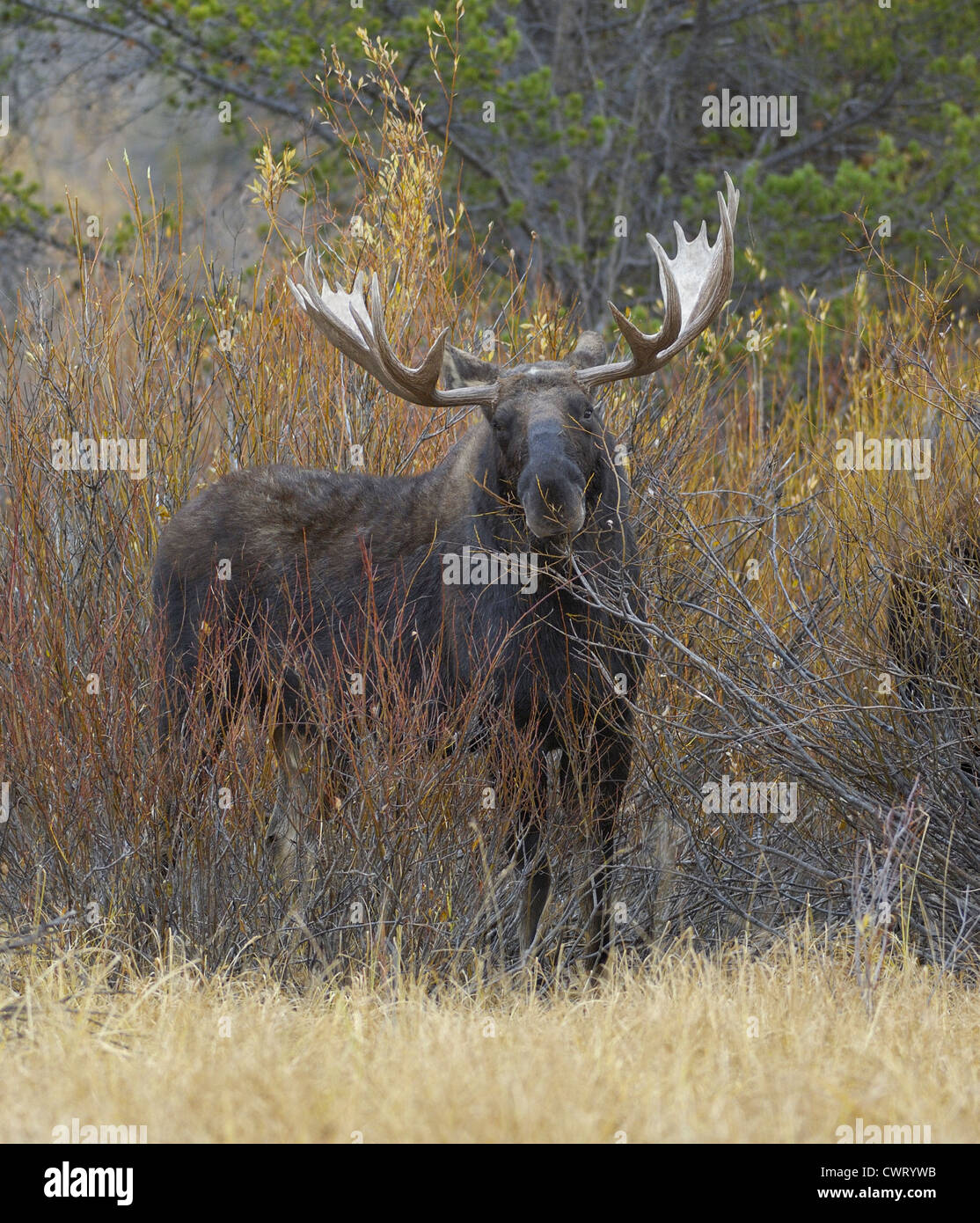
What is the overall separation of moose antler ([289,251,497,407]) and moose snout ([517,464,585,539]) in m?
0.55

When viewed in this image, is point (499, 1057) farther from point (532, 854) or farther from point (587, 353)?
point (587, 353)

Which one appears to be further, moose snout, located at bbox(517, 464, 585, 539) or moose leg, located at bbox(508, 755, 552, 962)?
moose leg, located at bbox(508, 755, 552, 962)

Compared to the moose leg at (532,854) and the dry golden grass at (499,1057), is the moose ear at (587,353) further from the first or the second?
the dry golden grass at (499,1057)

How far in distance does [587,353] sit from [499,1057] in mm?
2714

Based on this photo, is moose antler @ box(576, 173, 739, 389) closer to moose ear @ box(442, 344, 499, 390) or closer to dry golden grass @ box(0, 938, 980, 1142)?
moose ear @ box(442, 344, 499, 390)

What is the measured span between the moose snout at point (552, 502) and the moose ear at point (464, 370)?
67 cm

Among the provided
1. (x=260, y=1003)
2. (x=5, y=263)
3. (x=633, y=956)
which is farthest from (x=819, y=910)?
(x=5, y=263)

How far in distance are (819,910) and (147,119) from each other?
30.7m

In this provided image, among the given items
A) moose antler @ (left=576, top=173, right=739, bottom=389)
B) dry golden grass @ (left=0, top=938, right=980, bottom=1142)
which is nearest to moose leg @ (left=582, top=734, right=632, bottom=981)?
dry golden grass @ (left=0, top=938, right=980, bottom=1142)

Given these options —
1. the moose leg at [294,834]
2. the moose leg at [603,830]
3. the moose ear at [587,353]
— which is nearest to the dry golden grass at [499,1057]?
the moose leg at [294,834]

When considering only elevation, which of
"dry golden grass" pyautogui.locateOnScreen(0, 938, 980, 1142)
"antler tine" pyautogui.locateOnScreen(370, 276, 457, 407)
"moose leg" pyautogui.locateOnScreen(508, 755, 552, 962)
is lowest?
"dry golden grass" pyautogui.locateOnScreen(0, 938, 980, 1142)

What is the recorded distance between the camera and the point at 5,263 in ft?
43.7

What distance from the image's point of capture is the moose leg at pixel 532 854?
5.06m

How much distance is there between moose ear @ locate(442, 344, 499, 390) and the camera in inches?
213
